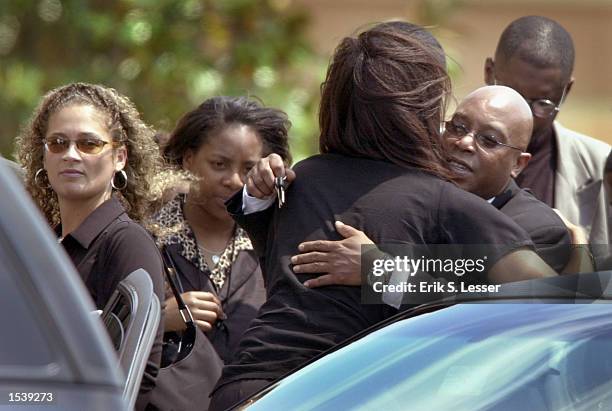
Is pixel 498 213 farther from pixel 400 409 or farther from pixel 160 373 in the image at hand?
pixel 160 373

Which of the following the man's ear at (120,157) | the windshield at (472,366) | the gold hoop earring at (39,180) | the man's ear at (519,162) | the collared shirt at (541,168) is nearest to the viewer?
the windshield at (472,366)

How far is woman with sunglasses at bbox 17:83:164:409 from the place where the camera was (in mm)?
3701

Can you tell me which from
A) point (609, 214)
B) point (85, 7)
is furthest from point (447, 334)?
point (85, 7)

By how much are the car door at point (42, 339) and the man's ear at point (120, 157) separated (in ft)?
6.84

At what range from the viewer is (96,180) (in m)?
4.05

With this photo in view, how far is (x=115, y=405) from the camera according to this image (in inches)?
80.9

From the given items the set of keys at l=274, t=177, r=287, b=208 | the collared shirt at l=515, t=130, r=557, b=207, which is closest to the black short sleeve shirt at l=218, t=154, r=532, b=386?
the set of keys at l=274, t=177, r=287, b=208

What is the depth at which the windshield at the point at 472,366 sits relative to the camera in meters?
2.96

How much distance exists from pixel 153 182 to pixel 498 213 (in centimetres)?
144

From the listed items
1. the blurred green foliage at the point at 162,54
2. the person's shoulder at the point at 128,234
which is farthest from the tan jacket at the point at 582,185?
the blurred green foliage at the point at 162,54

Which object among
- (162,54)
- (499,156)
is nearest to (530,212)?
(499,156)

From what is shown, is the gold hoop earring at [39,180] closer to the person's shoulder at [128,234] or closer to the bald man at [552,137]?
the person's shoulder at [128,234]

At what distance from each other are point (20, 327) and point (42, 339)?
0.15 feet

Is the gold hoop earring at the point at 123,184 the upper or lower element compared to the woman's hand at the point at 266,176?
lower
